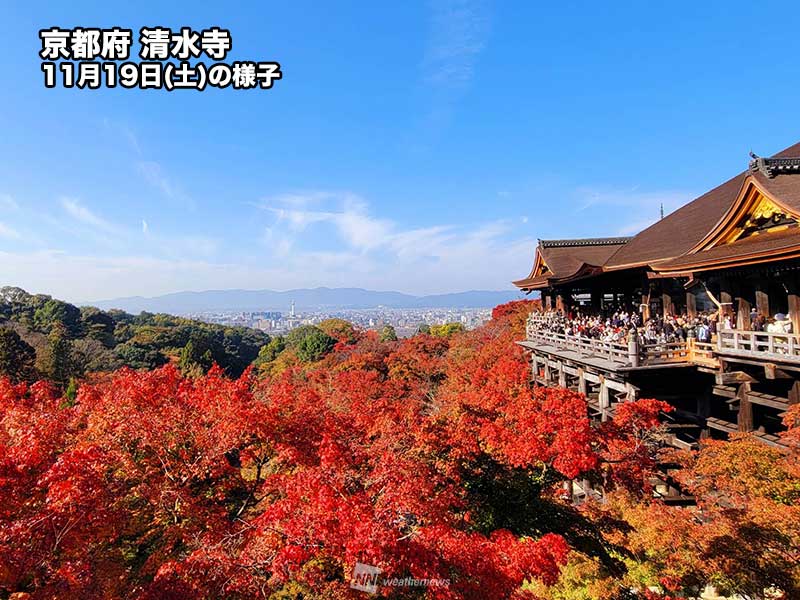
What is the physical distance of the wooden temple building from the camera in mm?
9367

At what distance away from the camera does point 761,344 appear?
942cm

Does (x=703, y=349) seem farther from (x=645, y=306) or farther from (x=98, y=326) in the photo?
(x=98, y=326)

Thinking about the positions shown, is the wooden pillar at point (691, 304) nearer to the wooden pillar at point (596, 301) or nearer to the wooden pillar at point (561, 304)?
the wooden pillar at point (596, 301)

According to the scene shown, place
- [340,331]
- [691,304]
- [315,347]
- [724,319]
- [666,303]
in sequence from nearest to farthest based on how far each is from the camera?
[724,319]
[691,304]
[666,303]
[315,347]
[340,331]

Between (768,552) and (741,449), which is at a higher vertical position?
(741,449)

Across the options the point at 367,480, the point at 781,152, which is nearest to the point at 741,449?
the point at 367,480

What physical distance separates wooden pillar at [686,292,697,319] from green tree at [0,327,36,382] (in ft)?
120

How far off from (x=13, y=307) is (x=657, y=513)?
78698mm

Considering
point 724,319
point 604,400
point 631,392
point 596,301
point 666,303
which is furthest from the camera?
point 596,301

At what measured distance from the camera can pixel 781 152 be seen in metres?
15.2

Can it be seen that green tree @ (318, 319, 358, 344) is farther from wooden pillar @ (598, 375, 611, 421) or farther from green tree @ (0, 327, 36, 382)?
wooden pillar @ (598, 375, 611, 421)

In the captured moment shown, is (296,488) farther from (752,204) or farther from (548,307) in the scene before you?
(548,307)

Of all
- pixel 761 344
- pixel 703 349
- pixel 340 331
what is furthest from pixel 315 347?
pixel 761 344

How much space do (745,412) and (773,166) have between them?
5.83 m
